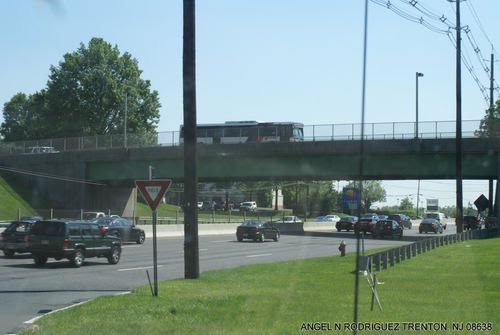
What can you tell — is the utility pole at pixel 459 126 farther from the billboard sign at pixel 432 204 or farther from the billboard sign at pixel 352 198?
the billboard sign at pixel 432 204

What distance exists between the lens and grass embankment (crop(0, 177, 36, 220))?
59.5 meters

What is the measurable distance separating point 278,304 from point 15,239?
18.2 m

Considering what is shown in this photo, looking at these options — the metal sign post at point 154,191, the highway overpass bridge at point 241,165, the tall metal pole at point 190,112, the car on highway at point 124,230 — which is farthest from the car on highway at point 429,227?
the metal sign post at point 154,191

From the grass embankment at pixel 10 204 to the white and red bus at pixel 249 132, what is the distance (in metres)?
14.8

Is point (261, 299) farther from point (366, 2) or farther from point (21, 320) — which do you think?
point (366, 2)

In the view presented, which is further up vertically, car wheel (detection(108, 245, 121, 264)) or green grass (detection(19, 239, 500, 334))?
green grass (detection(19, 239, 500, 334))

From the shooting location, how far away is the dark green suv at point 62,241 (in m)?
25.0

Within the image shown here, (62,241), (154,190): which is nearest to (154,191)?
(154,190)

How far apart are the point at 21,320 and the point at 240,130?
53205mm

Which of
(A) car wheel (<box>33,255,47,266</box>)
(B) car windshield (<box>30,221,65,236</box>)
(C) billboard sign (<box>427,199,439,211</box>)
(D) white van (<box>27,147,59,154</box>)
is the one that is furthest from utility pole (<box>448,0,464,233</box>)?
(C) billboard sign (<box>427,199,439,211</box>)

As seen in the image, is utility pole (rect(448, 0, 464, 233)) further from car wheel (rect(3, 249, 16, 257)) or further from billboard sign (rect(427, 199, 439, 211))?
billboard sign (rect(427, 199, 439, 211))

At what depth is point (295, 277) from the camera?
19.5 meters

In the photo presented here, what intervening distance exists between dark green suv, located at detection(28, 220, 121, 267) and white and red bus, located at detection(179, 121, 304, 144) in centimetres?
3219

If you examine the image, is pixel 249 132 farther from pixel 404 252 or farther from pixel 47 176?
pixel 404 252
